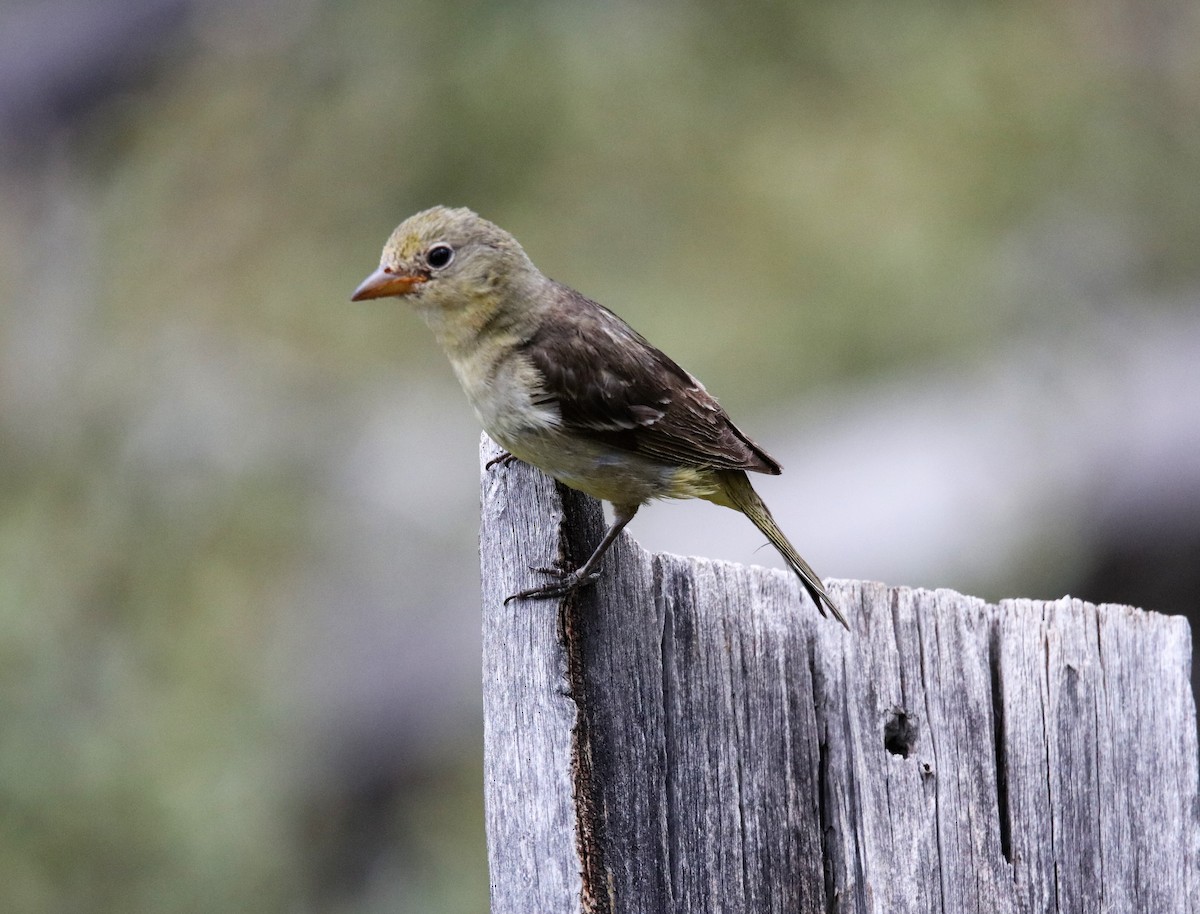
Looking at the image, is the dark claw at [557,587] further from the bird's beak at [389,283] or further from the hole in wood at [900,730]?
the bird's beak at [389,283]

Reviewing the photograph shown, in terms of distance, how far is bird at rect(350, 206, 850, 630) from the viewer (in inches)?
134

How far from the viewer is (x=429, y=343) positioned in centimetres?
752

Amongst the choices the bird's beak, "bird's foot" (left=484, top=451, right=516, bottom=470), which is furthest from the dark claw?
the bird's beak

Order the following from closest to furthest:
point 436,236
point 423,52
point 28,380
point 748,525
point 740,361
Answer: point 436,236 → point 28,380 → point 748,525 → point 423,52 → point 740,361

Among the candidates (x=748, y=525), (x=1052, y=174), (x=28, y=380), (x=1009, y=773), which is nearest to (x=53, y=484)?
(x=28, y=380)

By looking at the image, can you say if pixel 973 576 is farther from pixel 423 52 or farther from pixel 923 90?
pixel 423 52

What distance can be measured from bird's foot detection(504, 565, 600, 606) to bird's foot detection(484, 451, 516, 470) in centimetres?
40

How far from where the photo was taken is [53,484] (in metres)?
5.15

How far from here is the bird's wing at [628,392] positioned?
342cm

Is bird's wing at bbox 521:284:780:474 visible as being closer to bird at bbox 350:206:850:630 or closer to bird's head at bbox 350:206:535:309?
bird at bbox 350:206:850:630

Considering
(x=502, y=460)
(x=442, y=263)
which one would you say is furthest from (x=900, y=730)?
(x=442, y=263)

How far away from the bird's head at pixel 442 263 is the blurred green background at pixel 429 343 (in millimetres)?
1953

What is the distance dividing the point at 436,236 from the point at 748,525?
2978 millimetres

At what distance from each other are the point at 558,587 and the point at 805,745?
55cm
